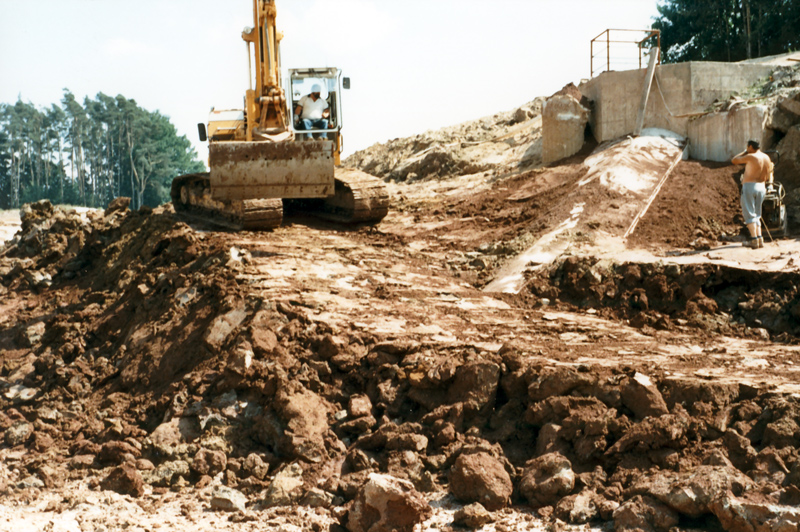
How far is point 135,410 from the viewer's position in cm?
725

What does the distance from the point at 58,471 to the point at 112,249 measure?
769 centimetres

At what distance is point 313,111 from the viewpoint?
13.8 metres

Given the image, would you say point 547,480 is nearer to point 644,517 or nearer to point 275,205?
point 644,517

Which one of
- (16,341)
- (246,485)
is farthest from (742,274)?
(16,341)

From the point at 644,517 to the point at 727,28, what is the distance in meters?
27.6

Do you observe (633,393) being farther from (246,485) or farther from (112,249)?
(112,249)

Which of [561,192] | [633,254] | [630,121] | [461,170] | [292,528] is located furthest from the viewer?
[461,170]

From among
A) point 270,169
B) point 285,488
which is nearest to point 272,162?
point 270,169

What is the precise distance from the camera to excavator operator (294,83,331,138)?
13.8 meters

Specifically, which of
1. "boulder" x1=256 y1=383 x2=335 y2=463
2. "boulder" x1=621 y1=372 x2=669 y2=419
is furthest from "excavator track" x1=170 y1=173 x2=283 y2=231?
"boulder" x1=621 y1=372 x2=669 y2=419

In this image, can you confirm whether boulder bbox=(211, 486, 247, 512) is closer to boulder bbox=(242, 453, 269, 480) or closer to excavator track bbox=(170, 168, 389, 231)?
boulder bbox=(242, 453, 269, 480)

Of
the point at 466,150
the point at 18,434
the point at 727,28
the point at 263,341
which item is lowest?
the point at 18,434

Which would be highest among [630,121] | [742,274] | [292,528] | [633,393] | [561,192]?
[630,121]

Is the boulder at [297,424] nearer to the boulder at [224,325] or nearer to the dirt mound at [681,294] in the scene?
the boulder at [224,325]
